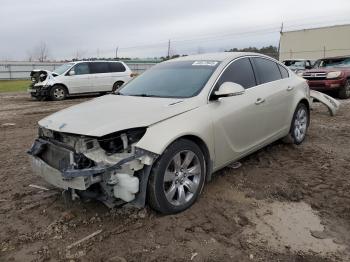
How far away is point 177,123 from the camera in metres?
4.10

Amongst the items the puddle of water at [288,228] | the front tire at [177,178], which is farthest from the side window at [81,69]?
the puddle of water at [288,228]

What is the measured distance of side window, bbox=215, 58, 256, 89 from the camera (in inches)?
198

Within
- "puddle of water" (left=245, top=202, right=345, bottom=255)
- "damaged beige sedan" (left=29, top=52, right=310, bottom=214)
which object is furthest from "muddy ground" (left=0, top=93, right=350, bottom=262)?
"damaged beige sedan" (left=29, top=52, right=310, bottom=214)

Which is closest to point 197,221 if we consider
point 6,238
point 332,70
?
point 6,238

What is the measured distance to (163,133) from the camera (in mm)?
3916

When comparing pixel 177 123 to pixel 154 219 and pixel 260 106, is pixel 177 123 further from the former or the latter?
pixel 260 106

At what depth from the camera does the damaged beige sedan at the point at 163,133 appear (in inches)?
148

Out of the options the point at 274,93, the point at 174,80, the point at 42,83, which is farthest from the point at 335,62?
the point at 42,83

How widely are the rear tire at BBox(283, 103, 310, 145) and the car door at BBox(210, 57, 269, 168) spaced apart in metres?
1.14

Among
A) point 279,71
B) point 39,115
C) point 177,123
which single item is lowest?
point 39,115

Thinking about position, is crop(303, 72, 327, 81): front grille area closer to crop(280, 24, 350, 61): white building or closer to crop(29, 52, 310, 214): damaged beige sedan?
crop(29, 52, 310, 214): damaged beige sedan

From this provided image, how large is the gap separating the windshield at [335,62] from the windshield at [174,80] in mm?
10722

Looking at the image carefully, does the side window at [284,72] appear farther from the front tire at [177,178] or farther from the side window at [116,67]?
the side window at [116,67]

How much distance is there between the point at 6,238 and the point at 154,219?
1.44 meters
